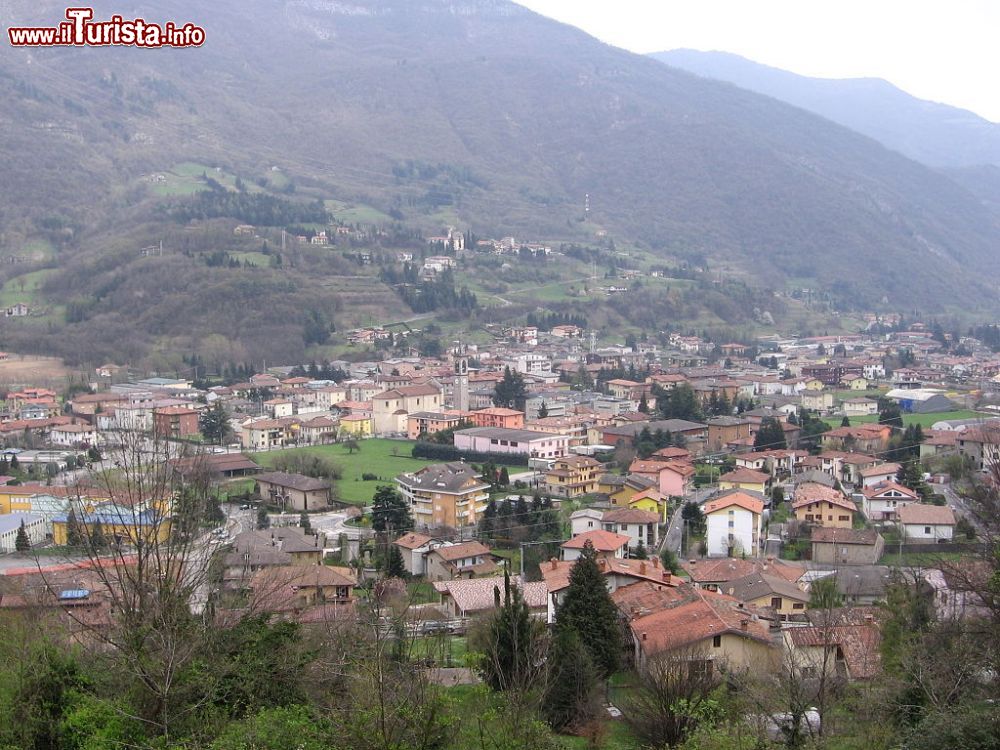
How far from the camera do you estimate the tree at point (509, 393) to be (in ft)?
138

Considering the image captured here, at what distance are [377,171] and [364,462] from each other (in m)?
81.1

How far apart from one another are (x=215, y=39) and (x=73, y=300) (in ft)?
304

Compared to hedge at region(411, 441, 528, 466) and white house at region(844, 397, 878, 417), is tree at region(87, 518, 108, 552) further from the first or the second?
white house at region(844, 397, 878, 417)

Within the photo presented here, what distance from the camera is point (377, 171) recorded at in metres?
111

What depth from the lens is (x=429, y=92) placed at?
141250mm

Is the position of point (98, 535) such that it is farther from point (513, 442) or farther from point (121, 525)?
point (513, 442)

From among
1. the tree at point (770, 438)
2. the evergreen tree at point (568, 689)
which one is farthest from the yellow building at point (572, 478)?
the evergreen tree at point (568, 689)

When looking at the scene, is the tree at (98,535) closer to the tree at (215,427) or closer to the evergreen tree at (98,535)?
the evergreen tree at (98,535)

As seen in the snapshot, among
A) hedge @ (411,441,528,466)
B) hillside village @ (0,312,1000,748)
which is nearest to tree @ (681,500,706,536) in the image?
hillside village @ (0,312,1000,748)

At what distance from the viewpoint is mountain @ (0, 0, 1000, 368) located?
6303cm

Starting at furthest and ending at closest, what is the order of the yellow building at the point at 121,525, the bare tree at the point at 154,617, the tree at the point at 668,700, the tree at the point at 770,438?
the tree at the point at 770,438
the tree at the point at 668,700
the yellow building at the point at 121,525
the bare tree at the point at 154,617

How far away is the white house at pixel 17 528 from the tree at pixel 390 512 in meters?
6.84

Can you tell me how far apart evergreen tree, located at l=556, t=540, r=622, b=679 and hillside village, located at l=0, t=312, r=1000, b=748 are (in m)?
0.22

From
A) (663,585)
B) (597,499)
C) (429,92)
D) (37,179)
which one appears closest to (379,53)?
(429,92)
